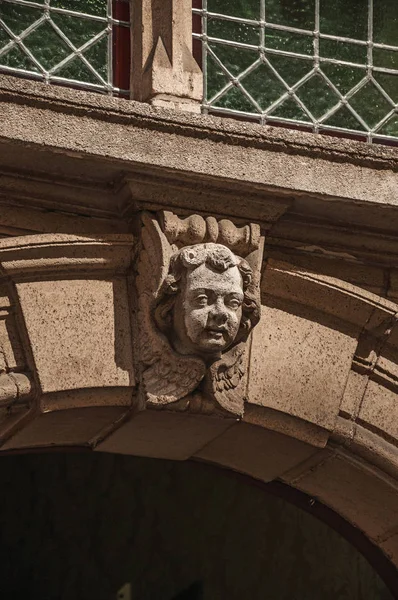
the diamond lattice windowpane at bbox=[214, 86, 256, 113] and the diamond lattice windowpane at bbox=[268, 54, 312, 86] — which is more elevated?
the diamond lattice windowpane at bbox=[268, 54, 312, 86]

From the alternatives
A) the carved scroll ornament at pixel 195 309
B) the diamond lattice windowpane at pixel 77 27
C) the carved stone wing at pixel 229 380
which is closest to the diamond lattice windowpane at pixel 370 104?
the carved scroll ornament at pixel 195 309

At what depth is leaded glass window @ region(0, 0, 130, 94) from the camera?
5.03 m

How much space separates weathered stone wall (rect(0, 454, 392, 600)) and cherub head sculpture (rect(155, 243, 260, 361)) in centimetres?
180

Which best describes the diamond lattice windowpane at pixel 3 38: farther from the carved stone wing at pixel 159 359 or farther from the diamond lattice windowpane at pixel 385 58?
the diamond lattice windowpane at pixel 385 58

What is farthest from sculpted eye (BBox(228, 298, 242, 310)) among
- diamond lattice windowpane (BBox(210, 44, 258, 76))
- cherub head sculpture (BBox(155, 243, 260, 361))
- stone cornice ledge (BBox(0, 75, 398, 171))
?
diamond lattice windowpane (BBox(210, 44, 258, 76))

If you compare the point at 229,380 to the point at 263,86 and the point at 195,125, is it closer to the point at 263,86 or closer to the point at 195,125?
the point at 195,125

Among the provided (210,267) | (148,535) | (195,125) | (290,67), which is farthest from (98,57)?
(148,535)

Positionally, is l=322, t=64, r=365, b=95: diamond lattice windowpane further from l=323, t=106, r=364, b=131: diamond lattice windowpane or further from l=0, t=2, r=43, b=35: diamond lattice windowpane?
l=0, t=2, r=43, b=35: diamond lattice windowpane

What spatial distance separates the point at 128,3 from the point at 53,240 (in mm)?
839

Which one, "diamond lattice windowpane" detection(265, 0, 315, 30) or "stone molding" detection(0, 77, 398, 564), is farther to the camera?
"diamond lattice windowpane" detection(265, 0, 315, 30)

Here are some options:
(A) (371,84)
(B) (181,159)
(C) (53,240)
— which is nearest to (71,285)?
(C) (53,240)

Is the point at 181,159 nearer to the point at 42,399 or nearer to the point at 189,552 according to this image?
the point at 42,399

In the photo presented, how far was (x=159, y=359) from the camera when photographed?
4.84m

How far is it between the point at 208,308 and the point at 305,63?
101cm
